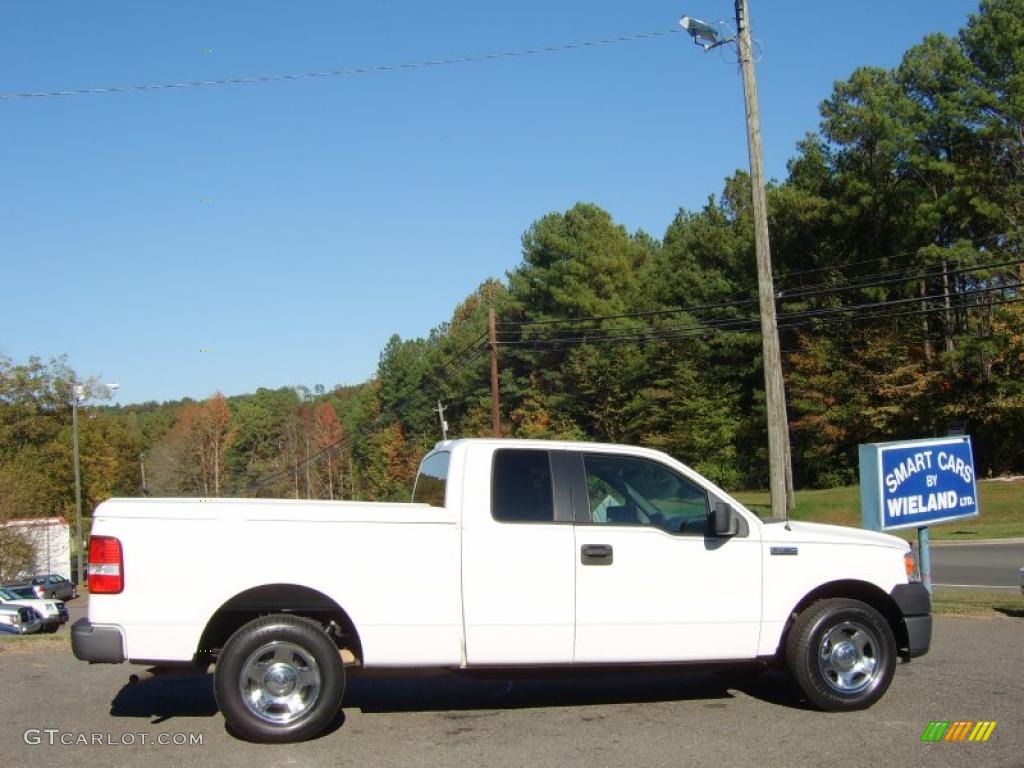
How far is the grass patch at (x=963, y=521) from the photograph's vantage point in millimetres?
31000

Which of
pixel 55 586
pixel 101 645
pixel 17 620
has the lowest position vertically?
pixel 55 586

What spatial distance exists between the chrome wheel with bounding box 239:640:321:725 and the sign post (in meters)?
5.52

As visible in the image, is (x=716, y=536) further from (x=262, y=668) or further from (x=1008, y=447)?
(x=1008, y=447)

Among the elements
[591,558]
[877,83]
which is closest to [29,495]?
[877,83]

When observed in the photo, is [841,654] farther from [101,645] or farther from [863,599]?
[101,645]

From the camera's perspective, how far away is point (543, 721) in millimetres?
6309

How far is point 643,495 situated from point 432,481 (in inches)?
60.0

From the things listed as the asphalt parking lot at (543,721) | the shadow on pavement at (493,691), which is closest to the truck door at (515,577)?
the shadow on pavement at (493,691)

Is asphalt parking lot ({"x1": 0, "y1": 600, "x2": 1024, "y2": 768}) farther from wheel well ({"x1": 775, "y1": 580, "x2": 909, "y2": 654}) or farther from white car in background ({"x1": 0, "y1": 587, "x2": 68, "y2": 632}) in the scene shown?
white car in background ({"x1": 0, "y1": 587, "x2": 68, "y2": 632})

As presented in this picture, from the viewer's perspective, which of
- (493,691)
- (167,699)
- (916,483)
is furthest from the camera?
(916,483)

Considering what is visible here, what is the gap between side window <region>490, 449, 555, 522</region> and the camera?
632 cm

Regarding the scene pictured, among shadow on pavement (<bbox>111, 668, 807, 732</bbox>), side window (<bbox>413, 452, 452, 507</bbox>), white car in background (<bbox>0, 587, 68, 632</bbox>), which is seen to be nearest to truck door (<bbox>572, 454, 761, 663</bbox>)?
shadow on pavement (<bbox>111, 668, 807, 732</bbox>)

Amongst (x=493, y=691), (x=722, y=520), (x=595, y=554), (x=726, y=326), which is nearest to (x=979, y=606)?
(x=722, y=520)

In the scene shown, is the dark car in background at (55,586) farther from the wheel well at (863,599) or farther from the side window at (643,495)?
the wheel well at (863,599)
